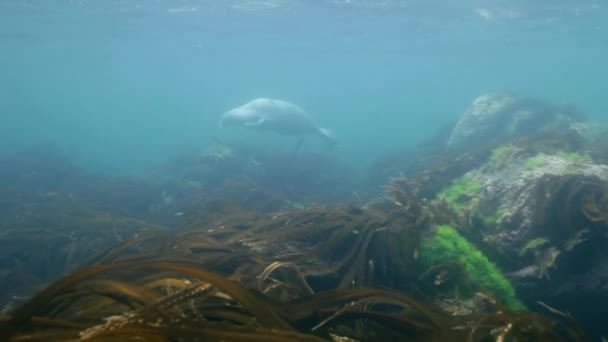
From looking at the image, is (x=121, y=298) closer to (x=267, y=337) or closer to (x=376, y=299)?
(x=267, y=337)

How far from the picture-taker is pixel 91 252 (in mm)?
7828

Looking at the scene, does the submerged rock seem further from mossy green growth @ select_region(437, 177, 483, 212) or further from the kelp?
→ the kelp

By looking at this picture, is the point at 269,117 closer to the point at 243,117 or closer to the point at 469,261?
the point at 243,117

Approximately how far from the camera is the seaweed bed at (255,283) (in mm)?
1996

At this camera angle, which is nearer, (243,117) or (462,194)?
(462,194)

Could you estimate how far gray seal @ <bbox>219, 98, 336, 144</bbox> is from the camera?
18219 mm

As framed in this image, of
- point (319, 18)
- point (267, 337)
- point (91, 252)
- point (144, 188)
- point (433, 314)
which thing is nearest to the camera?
point (267, 337)

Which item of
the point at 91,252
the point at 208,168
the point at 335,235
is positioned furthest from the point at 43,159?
the point at 335,235

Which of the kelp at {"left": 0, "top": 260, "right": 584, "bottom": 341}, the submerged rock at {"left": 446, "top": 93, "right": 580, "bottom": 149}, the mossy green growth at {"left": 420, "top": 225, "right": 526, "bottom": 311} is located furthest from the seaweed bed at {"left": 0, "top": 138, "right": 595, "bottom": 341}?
the submerged rock at {"left": 446, "top": 93, "right": 580, "bottom": 149}

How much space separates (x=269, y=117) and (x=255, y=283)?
49.8 ft

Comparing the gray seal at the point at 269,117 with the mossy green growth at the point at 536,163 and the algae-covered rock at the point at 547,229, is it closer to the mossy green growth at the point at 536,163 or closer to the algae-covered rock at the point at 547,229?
the mossy green growth at the point at 536,163

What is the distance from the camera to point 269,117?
18172 mm

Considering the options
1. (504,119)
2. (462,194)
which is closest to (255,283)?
(462,194)

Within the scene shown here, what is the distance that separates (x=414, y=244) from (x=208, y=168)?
14604 mm
